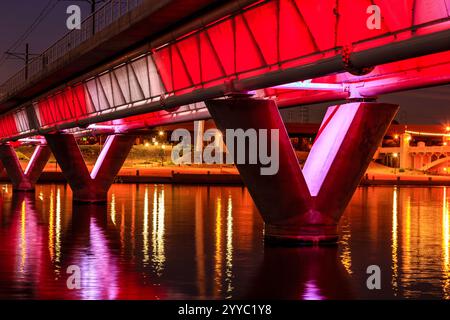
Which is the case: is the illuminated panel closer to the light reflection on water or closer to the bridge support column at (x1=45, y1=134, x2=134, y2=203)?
the light reflection on water

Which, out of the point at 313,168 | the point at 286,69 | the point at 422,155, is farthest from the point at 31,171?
the point at 422,155

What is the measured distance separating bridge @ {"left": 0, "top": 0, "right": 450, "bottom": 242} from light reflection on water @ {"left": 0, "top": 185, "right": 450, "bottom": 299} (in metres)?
2.27

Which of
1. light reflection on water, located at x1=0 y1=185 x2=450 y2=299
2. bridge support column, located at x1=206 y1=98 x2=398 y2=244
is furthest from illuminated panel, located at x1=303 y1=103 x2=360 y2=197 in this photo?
light reflection on water, located at x1=0 y1=185 x2=450 y2=299

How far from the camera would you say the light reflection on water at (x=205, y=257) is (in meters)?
20.8

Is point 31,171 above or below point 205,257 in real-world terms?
above

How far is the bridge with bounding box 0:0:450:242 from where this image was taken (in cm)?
2047

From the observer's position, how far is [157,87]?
117ft

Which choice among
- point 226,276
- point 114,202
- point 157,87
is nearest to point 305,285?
point 226,276

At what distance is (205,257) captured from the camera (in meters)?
27.7

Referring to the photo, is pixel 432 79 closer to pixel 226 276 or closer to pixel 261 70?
pixel 261 70

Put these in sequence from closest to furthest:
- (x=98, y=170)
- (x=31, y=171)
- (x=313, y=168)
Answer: (x=313, y=168) → (x=98, y=170) → (x=31, y=171)

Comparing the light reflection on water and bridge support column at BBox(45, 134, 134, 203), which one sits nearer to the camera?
the light reflection on water

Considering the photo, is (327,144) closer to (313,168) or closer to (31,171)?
(313,168)

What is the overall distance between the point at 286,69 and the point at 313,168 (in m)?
7.62
